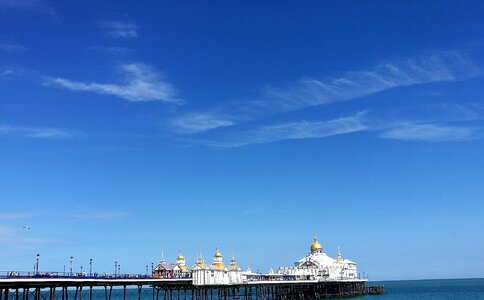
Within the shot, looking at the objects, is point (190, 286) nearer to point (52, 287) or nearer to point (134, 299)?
point (52, 287)

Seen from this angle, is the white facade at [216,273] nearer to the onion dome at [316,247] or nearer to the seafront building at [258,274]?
the seafront building at [258,274]

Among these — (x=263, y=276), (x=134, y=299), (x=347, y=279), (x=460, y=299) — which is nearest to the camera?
(x=263, y=276)

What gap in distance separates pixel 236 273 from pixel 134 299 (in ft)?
363

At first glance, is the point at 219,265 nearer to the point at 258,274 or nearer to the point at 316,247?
the point at 258,274

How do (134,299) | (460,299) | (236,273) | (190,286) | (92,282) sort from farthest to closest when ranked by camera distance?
(134,299)
(460,299)
(236,273)
(190,286)
(92,282)

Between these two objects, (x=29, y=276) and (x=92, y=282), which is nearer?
(x=29, y=276)

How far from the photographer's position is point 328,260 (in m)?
133

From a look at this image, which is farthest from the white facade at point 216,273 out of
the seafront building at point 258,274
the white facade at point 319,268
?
the white facade at point 319,268

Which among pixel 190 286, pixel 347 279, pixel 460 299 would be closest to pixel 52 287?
pixel 190 286

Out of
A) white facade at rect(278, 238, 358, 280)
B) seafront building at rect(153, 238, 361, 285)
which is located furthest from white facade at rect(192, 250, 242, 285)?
white facade at rect(278, 238, 358, 280)

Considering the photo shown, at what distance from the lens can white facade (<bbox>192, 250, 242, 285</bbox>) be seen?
82000mm

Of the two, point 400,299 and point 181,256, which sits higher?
point 181,256

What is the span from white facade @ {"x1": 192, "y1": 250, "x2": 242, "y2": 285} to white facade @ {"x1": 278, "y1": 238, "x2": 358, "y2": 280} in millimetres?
28835

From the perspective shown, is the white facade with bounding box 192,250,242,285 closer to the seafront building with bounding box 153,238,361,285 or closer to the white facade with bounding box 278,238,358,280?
the seafront building with bounding box 153,238,361,285
